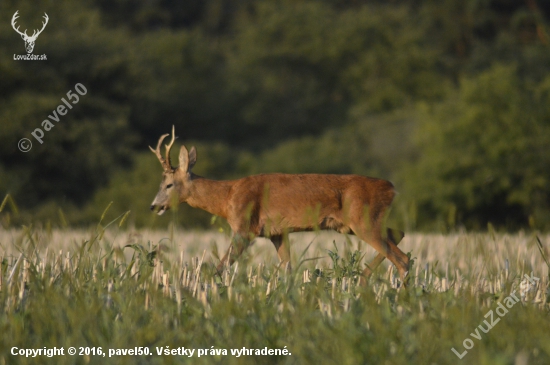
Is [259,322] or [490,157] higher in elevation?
[490,157]

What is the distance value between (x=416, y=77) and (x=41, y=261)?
38182 millimetres

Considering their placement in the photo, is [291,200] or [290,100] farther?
[290,100]

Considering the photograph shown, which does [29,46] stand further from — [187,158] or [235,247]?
[235,247]

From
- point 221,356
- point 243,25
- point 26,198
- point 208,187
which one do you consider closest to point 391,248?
point 208,187

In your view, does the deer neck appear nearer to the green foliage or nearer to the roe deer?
the roe deer

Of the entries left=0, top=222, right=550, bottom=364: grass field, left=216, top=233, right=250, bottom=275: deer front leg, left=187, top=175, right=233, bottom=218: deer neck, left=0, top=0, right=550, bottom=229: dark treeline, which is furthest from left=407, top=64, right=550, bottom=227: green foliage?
left=0, top=222, right=550, bottom=364: grass field

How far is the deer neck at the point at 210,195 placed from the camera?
381 inches

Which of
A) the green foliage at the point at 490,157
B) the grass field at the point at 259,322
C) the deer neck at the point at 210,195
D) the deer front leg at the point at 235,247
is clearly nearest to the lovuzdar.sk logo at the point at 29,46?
the green foliage at the point at 490,157

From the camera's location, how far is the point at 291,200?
930cm

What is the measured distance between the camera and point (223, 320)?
5.56 m

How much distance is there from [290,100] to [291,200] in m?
39.1

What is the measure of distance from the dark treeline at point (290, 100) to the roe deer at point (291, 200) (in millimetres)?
571

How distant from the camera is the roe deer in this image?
9031 millimetres

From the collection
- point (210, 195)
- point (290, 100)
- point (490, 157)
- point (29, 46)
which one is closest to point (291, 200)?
point (210, 195)
